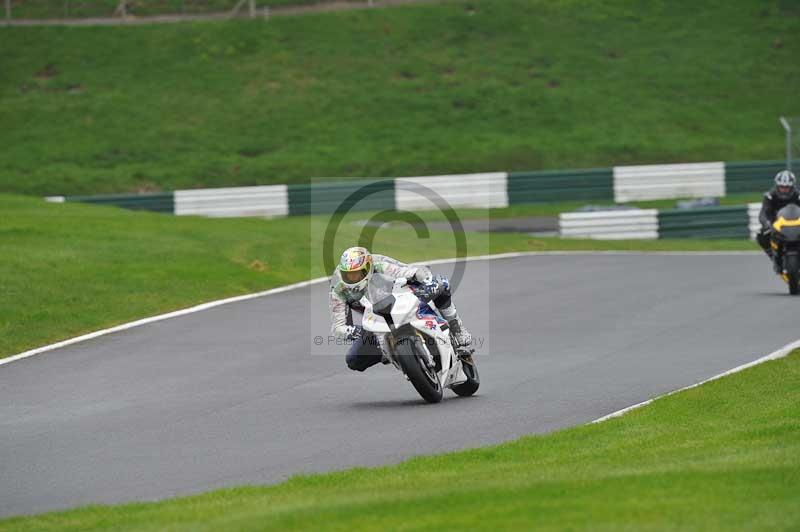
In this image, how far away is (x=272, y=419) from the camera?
39.3 ft

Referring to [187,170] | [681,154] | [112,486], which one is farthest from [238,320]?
[681,154]

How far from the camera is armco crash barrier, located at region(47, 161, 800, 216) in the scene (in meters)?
33.7

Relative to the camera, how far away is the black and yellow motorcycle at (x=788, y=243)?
66.8 ft

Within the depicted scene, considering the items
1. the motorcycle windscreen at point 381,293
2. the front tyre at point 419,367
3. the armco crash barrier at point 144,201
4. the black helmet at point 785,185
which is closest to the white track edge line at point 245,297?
the motorcycle windscreen at point 381,293

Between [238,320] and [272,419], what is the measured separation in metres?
7.41

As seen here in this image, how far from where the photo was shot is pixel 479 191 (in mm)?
34969

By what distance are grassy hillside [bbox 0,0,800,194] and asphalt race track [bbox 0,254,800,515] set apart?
59.2 feet

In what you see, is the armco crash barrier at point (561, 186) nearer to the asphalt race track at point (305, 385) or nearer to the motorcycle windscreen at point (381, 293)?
the asphalt race track at point (305, 385)

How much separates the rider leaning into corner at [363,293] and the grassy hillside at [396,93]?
25.9 meters

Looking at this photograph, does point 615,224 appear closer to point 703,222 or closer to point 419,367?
point 703,222

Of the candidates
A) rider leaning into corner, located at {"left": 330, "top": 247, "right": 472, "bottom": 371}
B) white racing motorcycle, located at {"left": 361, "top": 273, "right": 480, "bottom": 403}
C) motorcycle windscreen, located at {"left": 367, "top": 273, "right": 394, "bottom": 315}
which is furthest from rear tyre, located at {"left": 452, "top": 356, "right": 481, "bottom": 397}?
motorcycle windscreen, located at {"left": 367, "top": 273, "right": 394, "bottom": 315}

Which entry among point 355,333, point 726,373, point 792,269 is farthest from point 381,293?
point 792,269

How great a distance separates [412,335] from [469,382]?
1.25 m

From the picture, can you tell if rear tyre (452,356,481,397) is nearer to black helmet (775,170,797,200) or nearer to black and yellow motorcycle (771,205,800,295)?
black and yellow motorcycle (771,205,800,295)
